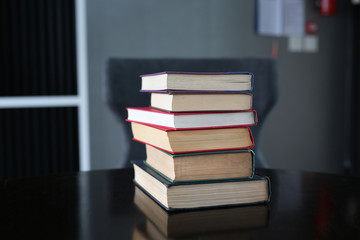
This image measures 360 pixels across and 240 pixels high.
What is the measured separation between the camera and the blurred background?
1.96 metres

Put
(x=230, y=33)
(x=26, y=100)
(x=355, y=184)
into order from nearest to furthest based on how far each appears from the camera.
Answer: (x=355, y=184) → (x=26, y=100) → (x=230, y=33)

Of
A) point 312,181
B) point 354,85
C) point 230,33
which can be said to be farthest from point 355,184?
point 354,85

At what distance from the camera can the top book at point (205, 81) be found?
0.57m

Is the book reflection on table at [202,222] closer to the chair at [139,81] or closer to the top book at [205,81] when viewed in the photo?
the top book at [205,81]

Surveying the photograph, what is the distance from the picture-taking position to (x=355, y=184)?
2.50 feet

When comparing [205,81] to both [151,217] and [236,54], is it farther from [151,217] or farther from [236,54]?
[236,54]

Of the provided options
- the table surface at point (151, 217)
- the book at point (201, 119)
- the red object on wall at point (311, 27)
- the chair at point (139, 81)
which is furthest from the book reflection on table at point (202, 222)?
the red object on wall at point (311, 27)

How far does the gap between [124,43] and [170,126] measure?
1852mm

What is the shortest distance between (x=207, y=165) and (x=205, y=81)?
124mm

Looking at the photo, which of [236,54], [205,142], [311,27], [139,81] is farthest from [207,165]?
[311,27]

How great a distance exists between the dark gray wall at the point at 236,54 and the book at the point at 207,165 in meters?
1.78

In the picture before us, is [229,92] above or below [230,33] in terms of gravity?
below

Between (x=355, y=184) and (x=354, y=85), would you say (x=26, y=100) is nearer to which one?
(x=355, y=184)

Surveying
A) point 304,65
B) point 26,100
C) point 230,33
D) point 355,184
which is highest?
point 230,33
